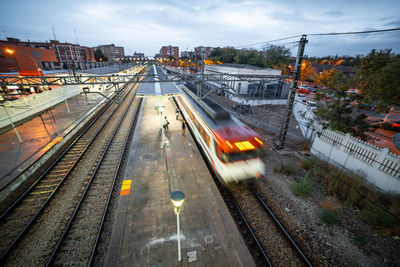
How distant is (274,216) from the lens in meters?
7.28

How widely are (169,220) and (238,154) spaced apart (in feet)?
13.8

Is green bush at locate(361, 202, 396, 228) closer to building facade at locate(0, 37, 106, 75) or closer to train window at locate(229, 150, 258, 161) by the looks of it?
train window at locate(229, 150, 258, 161)

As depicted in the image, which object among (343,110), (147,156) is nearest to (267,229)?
(147,156)

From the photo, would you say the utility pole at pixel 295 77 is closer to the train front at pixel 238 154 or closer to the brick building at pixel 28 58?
the train front at pixel 238 154

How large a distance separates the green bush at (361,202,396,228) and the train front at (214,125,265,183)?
4.89m

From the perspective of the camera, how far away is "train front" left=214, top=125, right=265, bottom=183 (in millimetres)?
7379

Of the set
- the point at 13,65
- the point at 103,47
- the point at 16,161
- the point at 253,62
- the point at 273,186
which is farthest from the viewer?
the point at 103,47

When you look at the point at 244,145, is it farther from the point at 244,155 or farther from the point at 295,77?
the point at 295,77

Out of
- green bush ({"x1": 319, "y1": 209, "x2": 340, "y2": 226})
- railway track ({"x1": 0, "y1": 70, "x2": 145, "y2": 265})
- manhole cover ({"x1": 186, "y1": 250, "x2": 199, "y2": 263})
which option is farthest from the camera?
green bush ({"x1": 319, "y1": 209, "x2": 340, "y2": 226})

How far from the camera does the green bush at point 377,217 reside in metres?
6.85

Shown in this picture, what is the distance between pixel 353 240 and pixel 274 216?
3022 mm

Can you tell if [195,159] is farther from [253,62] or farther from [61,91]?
[253,62]

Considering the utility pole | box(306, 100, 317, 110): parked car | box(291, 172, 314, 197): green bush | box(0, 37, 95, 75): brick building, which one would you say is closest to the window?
box(0, 37, 95, 75): brick building

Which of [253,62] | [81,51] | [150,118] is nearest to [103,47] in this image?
[81,51]
